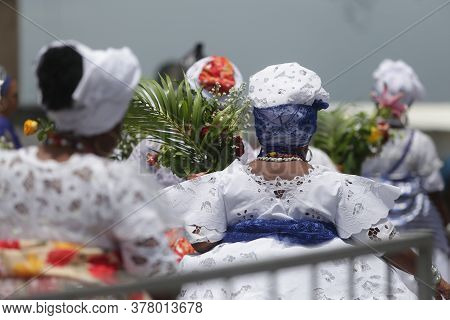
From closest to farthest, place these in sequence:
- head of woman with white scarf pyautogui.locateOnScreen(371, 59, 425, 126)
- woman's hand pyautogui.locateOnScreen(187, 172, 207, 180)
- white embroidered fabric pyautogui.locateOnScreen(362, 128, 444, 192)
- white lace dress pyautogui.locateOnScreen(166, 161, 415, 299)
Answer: white lace dress pyautogui.locateOnScreen(166, 161, 415, 299), woman's hand pyautogui.locateOnScreen(187, 172, 207, 180), white embroidered fabric pyautogui.locateOnScreen(362, 128, 444, 192), head of woman with white scarf pyautogui.locateOnScreen(371, 59, 425, 126)

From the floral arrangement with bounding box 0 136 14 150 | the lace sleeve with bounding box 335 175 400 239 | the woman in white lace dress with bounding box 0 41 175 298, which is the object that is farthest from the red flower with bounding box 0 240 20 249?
the floral arrangement with bounding box 0 136 14 150

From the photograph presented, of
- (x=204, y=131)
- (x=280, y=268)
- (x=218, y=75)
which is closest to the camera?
(x=280, y=268)

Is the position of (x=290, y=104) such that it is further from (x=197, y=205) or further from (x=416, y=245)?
(x=416, y=245)

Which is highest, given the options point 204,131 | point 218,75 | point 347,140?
point 218,75

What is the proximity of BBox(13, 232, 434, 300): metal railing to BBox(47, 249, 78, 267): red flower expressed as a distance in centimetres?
13

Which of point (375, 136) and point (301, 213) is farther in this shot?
point (375, 136)

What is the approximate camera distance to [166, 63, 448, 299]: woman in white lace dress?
400 cm

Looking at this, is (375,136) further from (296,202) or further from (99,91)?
(99,91)

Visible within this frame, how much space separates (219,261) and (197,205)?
303 mm

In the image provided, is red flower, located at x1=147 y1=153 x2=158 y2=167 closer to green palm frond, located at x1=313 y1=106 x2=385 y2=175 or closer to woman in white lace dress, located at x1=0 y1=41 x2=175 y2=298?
woman in white lace dress, located at x1=0 y1=41 x2=175 y2=298

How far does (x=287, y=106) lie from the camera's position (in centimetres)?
406

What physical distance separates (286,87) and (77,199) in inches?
52.7

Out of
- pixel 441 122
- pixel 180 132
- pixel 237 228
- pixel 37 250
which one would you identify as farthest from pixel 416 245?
pixel 441 122

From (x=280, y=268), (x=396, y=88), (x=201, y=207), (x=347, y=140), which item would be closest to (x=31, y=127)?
(x=201, y=207)
